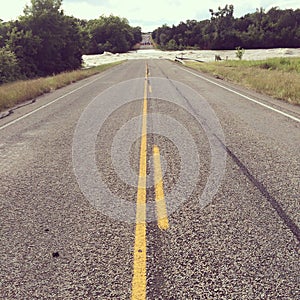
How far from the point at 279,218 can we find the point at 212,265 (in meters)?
1.17

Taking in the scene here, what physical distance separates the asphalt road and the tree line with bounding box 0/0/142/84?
2274 cm

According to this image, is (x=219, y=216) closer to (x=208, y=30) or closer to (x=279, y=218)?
(x=279, y=218)

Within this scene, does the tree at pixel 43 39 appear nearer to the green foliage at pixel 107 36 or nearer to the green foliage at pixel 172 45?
the green foliage at pixel 107 36

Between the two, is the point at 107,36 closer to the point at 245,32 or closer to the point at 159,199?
the point at 245,32

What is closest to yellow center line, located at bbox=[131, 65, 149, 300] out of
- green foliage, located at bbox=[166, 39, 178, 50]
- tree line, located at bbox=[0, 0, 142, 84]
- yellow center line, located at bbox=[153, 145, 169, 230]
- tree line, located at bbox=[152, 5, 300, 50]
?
yellow center line, located at bbox=[153, 145, 169, 230]

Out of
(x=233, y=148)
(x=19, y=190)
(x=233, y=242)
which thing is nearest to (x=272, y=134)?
(x=233, y=148)

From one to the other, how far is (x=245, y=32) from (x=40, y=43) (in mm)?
97694

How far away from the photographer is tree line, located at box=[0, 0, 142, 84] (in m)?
28.0

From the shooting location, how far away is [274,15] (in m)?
109

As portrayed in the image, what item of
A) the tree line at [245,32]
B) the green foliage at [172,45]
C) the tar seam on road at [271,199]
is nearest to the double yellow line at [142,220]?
the tar seam on road at [271,199]

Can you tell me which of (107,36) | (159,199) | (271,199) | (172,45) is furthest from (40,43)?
(172,45)

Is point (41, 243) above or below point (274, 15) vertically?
below

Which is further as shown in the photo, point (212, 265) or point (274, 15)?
point (274, 15)

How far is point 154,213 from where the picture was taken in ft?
11.0
